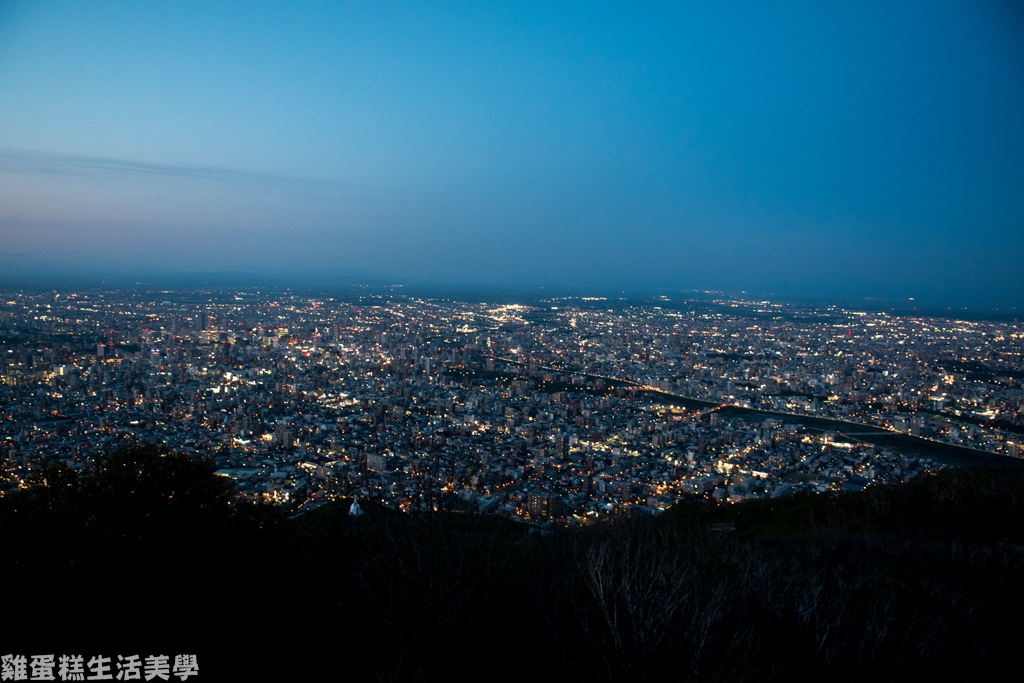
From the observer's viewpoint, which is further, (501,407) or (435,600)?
(501,407)

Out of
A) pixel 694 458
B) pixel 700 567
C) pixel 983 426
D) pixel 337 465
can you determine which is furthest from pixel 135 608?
pixel 983 426

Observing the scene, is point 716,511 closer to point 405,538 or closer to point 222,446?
point 405,538

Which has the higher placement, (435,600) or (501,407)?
(435,600)

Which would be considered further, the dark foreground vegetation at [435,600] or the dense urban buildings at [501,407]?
the dense urban buildings at [501,407]

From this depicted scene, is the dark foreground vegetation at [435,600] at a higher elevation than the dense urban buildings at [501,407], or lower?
higher
